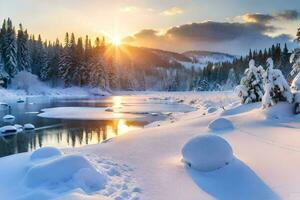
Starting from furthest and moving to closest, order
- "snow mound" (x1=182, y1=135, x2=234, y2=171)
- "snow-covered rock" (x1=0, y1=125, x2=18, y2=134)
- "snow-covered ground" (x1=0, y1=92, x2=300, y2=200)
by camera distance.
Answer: "snow-covered rock" (x1=0, y1=125, x2=18, y2=134) < "snow mound" (x1=182, y1=135, x2=234, y2=171) < "snow-covered ground" (x1=0, y1=92, x2=300, y2=200)

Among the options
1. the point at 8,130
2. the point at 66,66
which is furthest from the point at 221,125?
the point at 66,66

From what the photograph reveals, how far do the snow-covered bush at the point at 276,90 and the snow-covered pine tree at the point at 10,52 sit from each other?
234 ft

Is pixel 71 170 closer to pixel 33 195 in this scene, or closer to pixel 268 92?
pixel 33 195

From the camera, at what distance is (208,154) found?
37.8ft

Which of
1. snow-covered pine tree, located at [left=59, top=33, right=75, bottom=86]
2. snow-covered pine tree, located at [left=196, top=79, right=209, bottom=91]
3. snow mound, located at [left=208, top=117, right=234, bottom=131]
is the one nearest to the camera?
snow mound, located at [left=208, top=117, right=234, bottom=131]

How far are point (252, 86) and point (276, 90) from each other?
248 inches

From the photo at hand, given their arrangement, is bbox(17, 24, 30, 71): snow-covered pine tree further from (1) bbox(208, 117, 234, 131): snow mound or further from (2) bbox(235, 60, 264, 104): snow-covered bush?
(1) bbox(208, 117, 234, 131): snow mound

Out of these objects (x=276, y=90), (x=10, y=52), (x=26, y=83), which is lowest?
(x=276, y=90)

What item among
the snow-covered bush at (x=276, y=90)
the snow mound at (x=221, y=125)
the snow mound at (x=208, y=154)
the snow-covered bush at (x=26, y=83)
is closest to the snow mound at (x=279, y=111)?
the snow-covered bush at (x=276, y=90)

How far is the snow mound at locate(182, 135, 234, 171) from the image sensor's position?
11430 mm

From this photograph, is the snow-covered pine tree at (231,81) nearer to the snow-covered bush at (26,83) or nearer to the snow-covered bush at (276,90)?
the snow-covered bush at (26,83)

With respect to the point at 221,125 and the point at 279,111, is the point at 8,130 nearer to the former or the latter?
the point at 221,125

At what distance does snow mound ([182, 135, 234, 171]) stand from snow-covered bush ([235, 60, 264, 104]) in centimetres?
1816

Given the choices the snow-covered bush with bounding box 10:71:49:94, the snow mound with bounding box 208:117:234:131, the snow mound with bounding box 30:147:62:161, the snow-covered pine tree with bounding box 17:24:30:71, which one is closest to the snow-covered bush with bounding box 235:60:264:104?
the snow mound with bounding box 208:117:234:131
